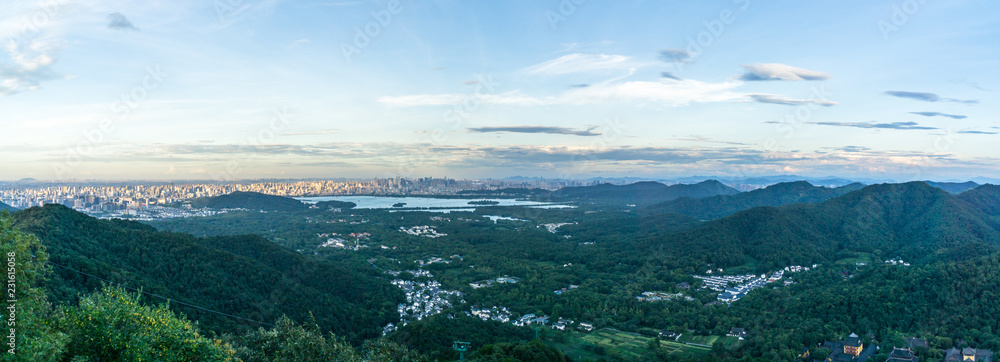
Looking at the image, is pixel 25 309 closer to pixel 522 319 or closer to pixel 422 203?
pixel 522 319

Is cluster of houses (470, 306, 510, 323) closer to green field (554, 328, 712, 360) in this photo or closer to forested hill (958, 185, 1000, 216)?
green field (554, 328, 712, 360)

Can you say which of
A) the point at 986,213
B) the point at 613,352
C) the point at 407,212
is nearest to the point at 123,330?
the point at 613,352

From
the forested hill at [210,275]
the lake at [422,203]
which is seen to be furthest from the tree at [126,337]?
the lake at [422,203]

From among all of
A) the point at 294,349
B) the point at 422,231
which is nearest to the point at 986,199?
the point at 422,231

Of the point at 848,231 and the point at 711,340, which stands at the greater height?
the point at 848,231

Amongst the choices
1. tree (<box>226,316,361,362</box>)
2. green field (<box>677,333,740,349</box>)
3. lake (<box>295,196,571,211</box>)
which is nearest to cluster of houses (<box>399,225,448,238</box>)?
A: lake (<box>295,196,571,211</box>)

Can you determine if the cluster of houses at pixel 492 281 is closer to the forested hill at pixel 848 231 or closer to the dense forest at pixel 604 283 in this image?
the dense forest at pixel 604 283
